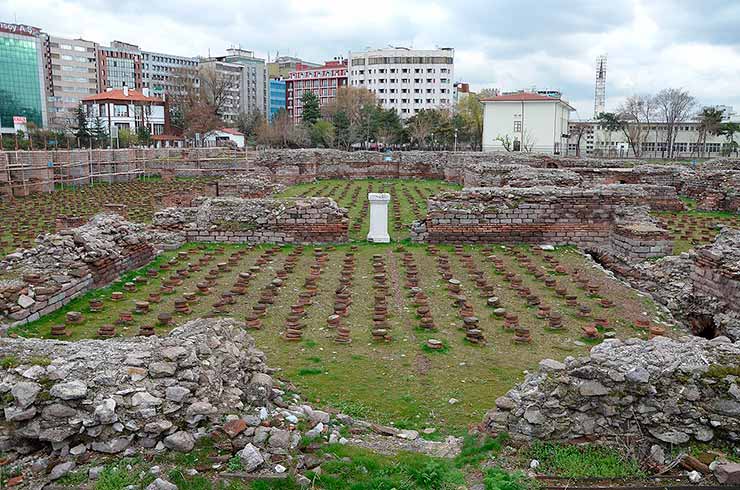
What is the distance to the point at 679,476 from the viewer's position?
3.81 metres

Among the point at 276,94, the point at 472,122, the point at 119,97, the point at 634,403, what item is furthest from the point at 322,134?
the point at 634,403

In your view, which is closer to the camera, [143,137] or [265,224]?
[265,224]

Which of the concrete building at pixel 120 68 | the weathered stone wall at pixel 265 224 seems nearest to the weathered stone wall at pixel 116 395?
the weathered stone wall at pixel 265 224

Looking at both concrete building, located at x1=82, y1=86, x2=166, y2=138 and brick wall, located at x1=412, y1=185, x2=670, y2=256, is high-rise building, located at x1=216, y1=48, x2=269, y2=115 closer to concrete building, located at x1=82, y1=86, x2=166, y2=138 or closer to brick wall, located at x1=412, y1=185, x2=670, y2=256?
concrete building, located at x1=82, y1=86, x2=166, y2=138

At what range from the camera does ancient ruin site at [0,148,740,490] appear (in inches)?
153

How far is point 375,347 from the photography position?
680 centimetres

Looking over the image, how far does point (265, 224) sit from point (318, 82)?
318 ft

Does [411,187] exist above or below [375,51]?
below

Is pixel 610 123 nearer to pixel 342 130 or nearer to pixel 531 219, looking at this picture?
pixel 342 130

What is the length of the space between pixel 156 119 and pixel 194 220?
211ft

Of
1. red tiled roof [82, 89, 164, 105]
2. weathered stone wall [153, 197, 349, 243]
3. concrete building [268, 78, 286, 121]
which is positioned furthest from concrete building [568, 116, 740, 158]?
concrete building [268, 78, 286, 121]

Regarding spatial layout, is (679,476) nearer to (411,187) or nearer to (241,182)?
(241,182)

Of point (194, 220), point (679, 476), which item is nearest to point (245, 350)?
point (679, 476)

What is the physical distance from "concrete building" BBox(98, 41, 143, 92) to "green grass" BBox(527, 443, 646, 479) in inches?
4280
